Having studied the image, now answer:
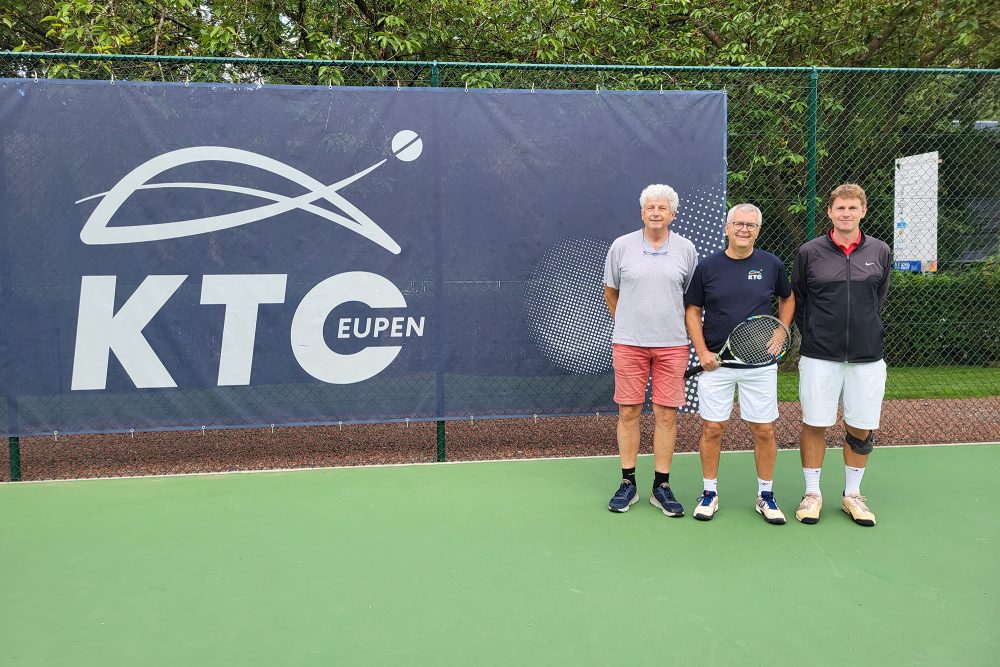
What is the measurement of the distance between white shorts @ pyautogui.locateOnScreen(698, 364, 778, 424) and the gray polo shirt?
30 cm

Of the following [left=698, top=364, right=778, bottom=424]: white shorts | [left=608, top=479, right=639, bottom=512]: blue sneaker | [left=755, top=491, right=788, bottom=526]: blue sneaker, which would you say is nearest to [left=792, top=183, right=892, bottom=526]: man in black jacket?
[left=755, top=491, right=788, bottom=526]: blue sneaker

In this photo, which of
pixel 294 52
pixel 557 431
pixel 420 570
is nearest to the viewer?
pixel 420 570

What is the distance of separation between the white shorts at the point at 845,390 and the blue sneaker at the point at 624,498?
1014 mm

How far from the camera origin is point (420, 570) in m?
3.42

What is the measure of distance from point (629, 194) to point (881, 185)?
507 centimetres

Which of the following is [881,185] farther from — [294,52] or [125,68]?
[125,68]

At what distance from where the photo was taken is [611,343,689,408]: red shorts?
4.21 m

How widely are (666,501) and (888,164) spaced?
21.1 ft

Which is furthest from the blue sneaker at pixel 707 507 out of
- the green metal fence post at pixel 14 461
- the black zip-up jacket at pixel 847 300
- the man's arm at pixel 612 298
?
the green metal fence post at pixel 14 461

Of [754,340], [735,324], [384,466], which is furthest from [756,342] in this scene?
[384,466]

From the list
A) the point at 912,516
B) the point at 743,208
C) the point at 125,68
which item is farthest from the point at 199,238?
the point at 912,516

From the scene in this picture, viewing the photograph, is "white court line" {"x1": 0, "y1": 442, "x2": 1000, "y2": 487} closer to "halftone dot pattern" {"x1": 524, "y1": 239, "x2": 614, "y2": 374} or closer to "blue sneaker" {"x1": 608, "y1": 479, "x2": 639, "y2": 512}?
"halftone dot pattern" {"x1": 524, "y1": 239, "x2": 614, "y2": 374}

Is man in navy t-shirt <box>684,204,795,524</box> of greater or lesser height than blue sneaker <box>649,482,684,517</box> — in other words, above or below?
above

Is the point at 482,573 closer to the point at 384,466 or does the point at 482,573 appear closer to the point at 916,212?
the point at 384,466
